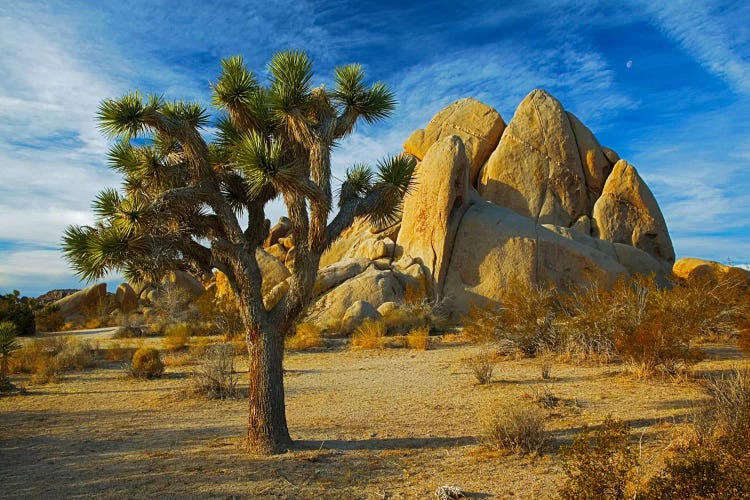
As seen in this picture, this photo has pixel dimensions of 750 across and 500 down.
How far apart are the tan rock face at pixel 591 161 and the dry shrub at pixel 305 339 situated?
20.0 meters

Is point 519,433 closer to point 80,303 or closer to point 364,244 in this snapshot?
point 364,244

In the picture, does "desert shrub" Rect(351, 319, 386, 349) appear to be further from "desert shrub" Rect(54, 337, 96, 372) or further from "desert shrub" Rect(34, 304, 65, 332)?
"desert shrub" Rect(34, 304, 65, 332)

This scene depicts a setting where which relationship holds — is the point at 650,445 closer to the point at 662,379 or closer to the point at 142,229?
the point at 662,379

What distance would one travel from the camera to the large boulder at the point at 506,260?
22250 millimetres

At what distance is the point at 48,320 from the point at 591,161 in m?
28.5

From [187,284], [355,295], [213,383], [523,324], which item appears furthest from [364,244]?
[213,383]

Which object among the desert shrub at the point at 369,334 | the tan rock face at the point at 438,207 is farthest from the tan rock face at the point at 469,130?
the desert shrub at the point at 369,334

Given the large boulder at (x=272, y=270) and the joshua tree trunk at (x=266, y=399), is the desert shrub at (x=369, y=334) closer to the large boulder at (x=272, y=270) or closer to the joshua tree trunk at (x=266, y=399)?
the large boulder at (x=272, y=270)

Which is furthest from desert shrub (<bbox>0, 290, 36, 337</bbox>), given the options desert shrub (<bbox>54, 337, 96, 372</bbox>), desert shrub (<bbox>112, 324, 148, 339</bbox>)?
desert shrub (<bbox>54, 337, 96, 372</bbox>)

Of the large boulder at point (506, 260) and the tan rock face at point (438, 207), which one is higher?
the tan rock face at point (438, 207)

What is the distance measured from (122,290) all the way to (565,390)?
30.9 meters

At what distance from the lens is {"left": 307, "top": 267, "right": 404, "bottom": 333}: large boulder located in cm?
2030

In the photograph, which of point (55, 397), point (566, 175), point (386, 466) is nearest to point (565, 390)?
point (386, 466)

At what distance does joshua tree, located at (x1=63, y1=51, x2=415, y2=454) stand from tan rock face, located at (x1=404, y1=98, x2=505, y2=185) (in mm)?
24097
